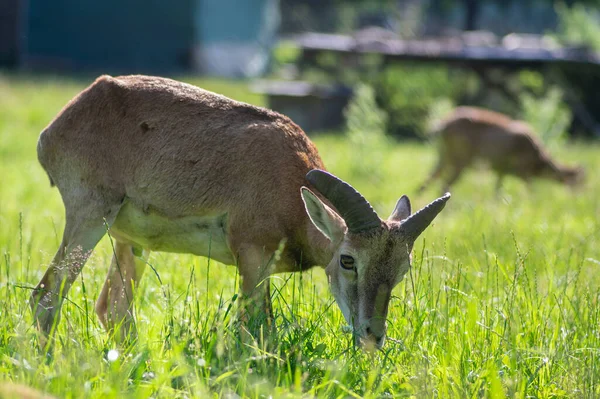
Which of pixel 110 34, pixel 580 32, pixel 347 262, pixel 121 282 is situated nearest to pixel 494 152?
pixel 121 282

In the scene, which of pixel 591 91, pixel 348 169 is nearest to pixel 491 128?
pixel 348 169

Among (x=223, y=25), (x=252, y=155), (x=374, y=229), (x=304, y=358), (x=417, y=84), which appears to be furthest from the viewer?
(x=223, y=25)

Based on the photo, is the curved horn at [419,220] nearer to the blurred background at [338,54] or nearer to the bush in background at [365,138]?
the bush in background at [365,138]

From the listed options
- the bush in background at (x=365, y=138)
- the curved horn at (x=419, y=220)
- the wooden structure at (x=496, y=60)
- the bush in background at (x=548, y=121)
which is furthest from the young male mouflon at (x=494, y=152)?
the curved horn at (x=419, y=220)

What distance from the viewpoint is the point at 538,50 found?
1980cm

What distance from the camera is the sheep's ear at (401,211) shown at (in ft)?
17.0

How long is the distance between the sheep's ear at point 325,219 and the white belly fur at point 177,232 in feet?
1.95

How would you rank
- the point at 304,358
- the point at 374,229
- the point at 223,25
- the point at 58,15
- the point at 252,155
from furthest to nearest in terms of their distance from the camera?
the point at 223,25, the point at 58,15, the point at 252,155, the point at 374,229, the point at 304,358

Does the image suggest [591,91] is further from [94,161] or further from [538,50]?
[94,161]

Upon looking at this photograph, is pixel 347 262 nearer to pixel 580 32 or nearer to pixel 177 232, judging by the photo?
pixel 177 232

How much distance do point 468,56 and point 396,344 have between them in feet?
49.9

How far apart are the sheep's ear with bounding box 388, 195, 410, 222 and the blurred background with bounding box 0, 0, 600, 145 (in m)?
7.50

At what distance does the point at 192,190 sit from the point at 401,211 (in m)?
1.26

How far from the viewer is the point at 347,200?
15.3 feet
